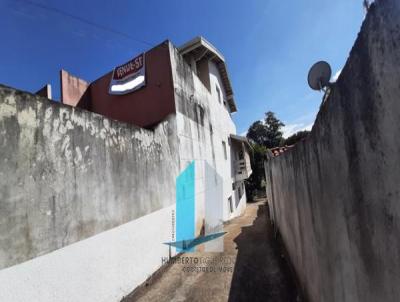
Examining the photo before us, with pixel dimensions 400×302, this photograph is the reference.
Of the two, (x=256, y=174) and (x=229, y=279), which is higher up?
(x=256, y=174)

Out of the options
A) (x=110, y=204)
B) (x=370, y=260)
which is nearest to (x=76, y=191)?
(x=110, y=204)

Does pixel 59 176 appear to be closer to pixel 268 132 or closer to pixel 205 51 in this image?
pixel 205 51

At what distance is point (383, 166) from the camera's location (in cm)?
127

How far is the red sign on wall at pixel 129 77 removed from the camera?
867 centimetres

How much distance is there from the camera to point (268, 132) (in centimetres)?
3719

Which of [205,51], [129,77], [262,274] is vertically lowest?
[262,274]

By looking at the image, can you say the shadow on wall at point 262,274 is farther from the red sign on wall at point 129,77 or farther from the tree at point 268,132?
the tree at point 268,132

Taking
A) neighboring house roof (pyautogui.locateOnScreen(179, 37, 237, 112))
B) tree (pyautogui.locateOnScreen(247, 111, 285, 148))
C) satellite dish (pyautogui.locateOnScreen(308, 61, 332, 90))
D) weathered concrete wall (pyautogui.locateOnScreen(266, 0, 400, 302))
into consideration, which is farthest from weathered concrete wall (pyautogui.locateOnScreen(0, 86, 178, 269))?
tree (pyautogui.locateOnScreen(247, 111, 285, 148))

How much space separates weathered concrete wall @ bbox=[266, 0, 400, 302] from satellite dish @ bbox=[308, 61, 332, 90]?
1087mm

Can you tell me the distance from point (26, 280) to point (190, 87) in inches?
315

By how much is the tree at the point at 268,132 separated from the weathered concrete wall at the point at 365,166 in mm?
35341

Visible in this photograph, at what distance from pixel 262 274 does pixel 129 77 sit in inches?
310

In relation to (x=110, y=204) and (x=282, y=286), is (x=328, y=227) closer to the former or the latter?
(x=282, y=286)

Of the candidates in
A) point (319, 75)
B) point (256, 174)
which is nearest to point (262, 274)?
point (319, 75)
